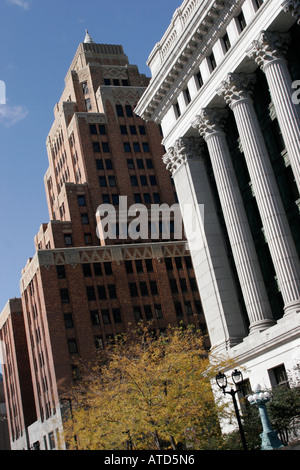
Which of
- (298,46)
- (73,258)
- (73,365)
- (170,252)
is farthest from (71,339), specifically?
A: (298,46)

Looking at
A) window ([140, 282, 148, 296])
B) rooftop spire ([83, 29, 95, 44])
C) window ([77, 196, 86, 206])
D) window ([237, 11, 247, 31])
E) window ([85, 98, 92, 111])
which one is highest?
rooftop spire ([83, 29, 95, 44])

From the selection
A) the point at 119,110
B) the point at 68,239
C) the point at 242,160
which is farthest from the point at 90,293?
the point at 242,160

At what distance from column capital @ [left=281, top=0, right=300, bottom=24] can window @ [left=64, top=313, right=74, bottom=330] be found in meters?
57.0

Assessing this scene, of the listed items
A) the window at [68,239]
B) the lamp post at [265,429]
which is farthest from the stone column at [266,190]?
the window at [68,239]

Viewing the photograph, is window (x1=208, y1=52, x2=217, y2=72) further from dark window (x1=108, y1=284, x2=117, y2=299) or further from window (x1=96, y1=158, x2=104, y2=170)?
window (x1=96, y1=158, x2=104, y2=170)

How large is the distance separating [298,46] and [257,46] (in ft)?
9.46

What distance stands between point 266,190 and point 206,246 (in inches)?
305

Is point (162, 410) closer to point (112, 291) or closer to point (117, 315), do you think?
point (117, 315)

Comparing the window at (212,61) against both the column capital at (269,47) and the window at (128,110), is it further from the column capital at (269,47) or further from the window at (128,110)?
the window at (128,110)

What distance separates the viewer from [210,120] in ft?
146

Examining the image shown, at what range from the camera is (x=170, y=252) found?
91.2 meters

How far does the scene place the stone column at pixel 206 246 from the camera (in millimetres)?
42188

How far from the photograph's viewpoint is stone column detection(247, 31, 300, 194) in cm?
3544

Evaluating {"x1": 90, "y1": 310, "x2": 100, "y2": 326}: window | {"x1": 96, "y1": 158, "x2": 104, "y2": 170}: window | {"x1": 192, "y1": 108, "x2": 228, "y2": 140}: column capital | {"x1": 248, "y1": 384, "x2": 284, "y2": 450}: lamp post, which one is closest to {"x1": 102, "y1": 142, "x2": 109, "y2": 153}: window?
{"x1": 96, "y1": 158, "x2": 104, "y2": 170}: window
